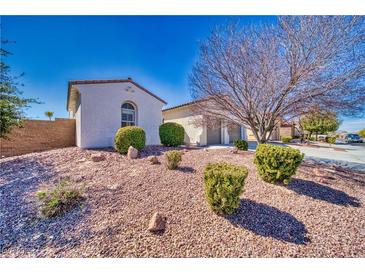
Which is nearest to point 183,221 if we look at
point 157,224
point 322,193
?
point 157,224

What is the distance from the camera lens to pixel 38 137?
957 centimetres

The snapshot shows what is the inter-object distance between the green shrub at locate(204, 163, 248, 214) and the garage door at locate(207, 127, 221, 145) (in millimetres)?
11568

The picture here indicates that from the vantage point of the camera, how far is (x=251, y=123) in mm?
6582

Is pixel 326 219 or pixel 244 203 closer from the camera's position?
pixel 326 219

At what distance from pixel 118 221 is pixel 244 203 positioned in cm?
266

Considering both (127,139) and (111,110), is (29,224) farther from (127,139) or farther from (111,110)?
(111,110)

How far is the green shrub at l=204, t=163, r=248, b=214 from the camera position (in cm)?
291

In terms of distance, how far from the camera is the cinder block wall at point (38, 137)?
28.9 feet

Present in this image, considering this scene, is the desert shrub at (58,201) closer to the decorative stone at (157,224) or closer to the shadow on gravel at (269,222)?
the decorative stone at (157,224)

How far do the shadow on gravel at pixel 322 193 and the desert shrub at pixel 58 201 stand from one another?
5.39m

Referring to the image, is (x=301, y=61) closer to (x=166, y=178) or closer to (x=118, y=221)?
(x=166, y=178)

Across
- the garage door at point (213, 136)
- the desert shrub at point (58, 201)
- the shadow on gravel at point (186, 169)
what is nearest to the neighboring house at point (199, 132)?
the garage door at point (213, 136)
